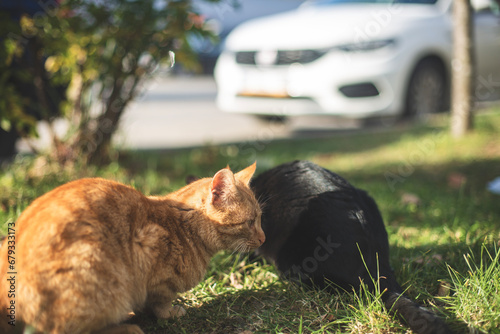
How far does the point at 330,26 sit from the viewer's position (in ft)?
21.3

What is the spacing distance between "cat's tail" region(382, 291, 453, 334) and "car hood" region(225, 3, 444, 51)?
4685 mm

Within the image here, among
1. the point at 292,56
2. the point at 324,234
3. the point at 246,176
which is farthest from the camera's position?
the point at 292,56

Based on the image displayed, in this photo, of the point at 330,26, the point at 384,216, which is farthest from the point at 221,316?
the point at 330,26

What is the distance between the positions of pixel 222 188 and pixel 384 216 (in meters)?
1.95

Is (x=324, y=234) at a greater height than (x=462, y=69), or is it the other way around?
(x=462, y=69)

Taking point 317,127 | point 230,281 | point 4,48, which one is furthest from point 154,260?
point 317,127

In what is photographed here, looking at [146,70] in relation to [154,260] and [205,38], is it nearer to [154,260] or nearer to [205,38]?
[205,38]

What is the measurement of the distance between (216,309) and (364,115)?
4.46 meters

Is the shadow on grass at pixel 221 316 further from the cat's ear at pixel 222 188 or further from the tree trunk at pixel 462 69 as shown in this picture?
the tree trunk at pixel 462 69

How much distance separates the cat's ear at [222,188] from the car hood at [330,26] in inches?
179

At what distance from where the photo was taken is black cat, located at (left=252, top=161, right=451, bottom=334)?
2.32 m

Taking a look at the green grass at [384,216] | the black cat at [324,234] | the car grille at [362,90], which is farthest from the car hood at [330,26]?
the black cat at [324,234]

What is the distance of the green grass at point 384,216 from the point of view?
7.21ft

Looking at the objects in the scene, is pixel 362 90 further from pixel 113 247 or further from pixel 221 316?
pixel 113 247
